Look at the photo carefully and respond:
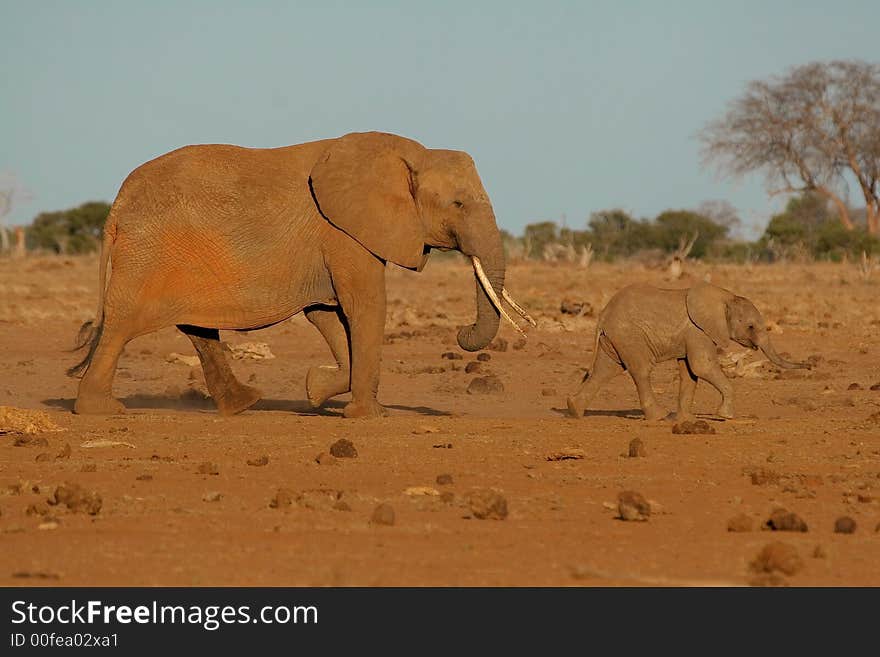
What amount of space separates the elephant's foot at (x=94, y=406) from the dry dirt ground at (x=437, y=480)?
0.30 m

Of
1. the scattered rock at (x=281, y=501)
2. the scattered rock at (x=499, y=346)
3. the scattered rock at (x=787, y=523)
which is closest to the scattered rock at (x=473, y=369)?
the scattered rock at (x=499, y=346)

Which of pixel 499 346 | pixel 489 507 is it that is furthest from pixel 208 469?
pixel 499 346

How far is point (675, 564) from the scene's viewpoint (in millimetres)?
6129

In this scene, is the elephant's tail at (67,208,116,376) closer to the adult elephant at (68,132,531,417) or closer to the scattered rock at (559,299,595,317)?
the adult elephant at (68,132,531,417)

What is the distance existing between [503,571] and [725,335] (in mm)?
6844

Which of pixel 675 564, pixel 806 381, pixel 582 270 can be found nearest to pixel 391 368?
pixel 806 381

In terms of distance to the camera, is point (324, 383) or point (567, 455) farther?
point (324, 383)

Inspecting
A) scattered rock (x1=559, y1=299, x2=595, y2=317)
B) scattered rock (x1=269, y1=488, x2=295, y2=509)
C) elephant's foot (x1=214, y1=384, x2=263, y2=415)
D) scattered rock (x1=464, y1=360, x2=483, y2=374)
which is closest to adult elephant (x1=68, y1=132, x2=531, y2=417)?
elephant's foot (x1=214, y1=384, x2=263, y2=415)

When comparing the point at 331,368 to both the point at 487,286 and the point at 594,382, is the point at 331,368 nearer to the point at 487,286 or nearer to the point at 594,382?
the point at 487,286

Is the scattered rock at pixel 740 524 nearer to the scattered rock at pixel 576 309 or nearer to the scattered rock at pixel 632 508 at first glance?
the scattered rock at pixel 632 508

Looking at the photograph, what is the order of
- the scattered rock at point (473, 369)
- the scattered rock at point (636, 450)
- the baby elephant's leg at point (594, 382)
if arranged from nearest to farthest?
1. the scattered rock at point (636, 450)
2. the baby elephant's leg at point (594, 382)
3. the scattered rock at point (473, 369)

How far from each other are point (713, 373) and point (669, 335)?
47cm

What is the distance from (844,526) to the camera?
7.02m

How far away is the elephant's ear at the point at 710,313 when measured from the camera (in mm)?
12305
